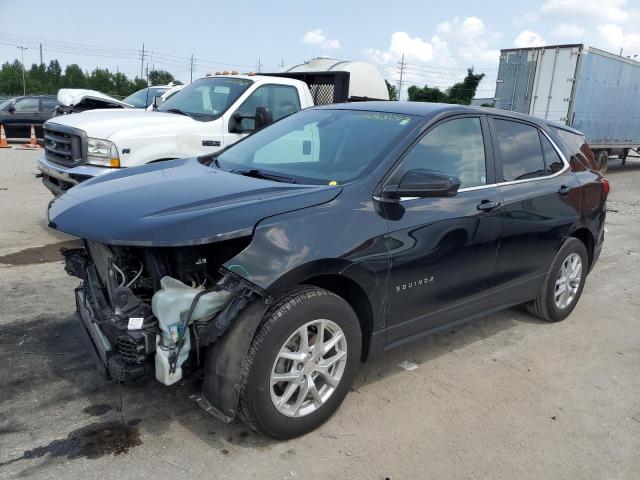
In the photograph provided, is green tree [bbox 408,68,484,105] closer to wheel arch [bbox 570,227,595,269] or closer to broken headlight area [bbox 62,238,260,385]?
wheel arch [bbox 570,227,595,269]

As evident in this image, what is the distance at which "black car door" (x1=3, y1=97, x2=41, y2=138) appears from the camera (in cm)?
1775

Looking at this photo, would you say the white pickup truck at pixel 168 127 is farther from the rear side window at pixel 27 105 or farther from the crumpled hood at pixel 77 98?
the rear side window at pixel 27 105

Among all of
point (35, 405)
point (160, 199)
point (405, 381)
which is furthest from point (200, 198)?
point (405, 381)

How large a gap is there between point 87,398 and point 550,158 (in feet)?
12.9

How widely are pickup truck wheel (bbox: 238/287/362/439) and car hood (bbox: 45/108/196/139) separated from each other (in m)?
4.03

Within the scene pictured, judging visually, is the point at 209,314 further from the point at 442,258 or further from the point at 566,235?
the point at 566,235

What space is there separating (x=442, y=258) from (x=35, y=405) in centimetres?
256

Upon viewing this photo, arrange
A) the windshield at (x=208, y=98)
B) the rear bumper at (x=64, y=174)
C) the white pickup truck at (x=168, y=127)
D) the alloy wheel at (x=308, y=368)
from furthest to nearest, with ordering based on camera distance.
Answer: the windshield at (x=208, y=98) < the white pickup truck at (x=168, y=127) < the rear bumper at (x=64, y=174) < the alloy wheel at (x=308, y=368)

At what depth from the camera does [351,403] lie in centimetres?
334

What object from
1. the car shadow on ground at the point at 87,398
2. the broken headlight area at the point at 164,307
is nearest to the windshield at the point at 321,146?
the broken headlight area at the point at 164,307

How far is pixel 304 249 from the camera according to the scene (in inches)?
108

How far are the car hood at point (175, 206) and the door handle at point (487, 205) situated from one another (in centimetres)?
117

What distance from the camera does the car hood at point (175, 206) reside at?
2588 mm

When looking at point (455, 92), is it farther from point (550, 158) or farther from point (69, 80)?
point (69, 80)
